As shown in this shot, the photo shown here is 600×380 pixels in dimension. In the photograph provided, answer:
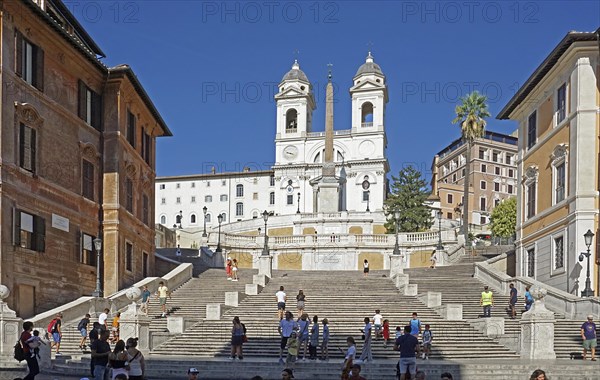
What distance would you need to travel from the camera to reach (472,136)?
65000mm

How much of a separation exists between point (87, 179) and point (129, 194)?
4337mm

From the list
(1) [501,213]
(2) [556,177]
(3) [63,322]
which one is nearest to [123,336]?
(3) [63,322]

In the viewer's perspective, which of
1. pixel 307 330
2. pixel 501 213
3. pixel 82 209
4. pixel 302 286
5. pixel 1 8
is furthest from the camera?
pixel 501 213

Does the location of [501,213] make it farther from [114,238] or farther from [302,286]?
[114,238]

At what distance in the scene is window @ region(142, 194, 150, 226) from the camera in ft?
133

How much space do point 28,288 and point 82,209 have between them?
5.83 m

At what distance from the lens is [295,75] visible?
11531 cm

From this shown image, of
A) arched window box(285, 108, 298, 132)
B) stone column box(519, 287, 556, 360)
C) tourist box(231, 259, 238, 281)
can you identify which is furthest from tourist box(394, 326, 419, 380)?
arched window box(285, 108, 298, 132)

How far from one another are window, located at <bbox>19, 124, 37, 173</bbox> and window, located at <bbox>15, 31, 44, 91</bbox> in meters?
1.84

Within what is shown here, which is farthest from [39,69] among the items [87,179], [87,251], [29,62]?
[87,251]

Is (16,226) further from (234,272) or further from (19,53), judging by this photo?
(234,272)

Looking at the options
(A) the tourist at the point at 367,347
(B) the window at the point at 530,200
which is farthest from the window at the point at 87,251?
(B) the window at the point at 530,200

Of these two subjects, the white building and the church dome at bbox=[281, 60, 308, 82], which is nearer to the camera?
the white building

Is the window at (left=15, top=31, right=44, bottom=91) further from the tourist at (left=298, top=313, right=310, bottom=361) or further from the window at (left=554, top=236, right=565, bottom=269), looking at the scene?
the window at (left=554, top=236, right=565, bottom=269)
